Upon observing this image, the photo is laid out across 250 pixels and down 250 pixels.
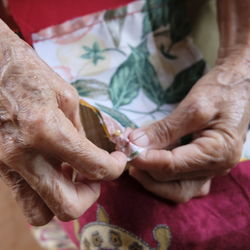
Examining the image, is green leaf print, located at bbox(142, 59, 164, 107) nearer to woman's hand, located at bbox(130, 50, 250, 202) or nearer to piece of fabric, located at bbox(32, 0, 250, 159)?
piece of fabric, located at bbox(32, 0, 250, 159)

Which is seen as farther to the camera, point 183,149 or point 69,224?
point 69,224

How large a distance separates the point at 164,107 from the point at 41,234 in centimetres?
68

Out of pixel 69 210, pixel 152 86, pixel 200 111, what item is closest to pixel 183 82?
pixel 152 86

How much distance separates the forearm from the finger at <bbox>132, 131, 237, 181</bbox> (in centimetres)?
19

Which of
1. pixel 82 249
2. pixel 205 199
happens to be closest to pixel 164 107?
pixel 205 199

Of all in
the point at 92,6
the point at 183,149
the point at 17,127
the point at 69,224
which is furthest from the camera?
the point at 69,224

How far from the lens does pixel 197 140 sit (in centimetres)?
60

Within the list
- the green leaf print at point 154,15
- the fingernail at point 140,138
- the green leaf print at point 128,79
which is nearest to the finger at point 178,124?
the fingernail at point 140,138

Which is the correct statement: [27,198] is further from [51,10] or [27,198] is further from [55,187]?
[51,10]

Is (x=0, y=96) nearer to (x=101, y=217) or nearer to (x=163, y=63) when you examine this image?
(x=101, y=217)

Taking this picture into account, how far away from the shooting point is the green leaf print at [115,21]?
2.32 ft

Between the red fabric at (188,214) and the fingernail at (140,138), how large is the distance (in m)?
0.09

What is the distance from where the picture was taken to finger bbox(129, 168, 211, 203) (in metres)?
0.61

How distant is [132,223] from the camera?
61 centimetres
